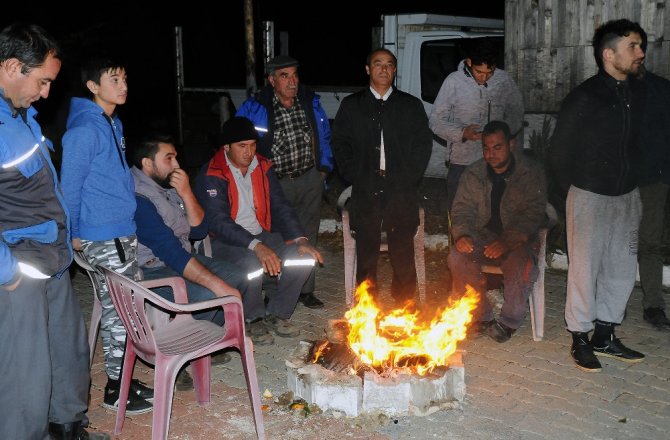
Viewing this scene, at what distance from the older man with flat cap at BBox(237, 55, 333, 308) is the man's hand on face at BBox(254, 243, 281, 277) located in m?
1.05

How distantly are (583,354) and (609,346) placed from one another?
28 centimetres

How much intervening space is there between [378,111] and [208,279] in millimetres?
2289

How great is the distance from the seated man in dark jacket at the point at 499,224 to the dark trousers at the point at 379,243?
564 millimetres

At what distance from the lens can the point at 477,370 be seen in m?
5.18

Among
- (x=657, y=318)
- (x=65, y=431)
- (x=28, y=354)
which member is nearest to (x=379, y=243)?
(x=657, y=318)

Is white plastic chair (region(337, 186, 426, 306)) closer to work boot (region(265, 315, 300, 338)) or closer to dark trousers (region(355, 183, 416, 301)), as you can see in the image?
dark trousers (region(355, 183, 416, 301))

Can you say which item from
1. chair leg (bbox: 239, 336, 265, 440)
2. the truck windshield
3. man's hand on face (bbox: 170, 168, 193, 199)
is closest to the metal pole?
the truck windshield

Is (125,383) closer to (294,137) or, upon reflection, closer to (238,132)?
(238,132)

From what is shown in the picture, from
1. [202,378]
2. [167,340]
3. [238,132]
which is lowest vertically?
[202,378]

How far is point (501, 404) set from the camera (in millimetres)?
4641

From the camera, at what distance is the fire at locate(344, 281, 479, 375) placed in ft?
15.2

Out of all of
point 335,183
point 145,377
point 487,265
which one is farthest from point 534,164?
point 335,183

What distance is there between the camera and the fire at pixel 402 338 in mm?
4633

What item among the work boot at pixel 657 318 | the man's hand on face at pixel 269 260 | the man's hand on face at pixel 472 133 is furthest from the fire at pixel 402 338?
the work boot at pixel 657 318
